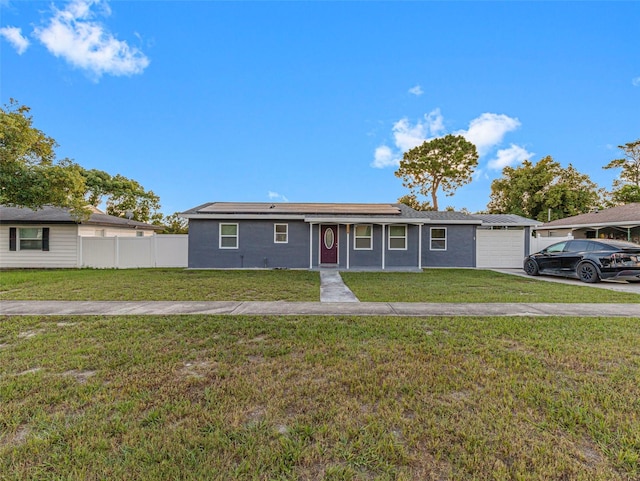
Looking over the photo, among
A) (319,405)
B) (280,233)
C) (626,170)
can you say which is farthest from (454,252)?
(626,170)

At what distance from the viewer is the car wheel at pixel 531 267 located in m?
11.9

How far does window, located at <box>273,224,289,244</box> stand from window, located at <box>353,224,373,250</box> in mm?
3270

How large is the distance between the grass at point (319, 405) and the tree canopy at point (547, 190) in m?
27.7

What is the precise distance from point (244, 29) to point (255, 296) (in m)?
11.4

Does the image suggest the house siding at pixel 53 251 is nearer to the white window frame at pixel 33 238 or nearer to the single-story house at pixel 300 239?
the white window frame at pixel 33 238

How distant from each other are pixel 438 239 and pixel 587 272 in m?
6.18

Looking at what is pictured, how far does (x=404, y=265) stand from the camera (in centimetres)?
1430

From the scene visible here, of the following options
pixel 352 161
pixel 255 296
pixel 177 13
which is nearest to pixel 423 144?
pixel 352 161

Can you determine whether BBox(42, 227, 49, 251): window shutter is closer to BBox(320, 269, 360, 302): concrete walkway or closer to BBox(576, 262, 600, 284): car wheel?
BBox(320, 269, 360, 302): concrete walkway

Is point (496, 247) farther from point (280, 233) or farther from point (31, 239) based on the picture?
point (31, 239)

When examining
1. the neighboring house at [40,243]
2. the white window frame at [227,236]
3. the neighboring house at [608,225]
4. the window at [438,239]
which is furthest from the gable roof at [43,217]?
the neighboring house at [608,225]

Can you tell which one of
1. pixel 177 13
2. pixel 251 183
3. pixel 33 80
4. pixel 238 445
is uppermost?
pixel 177 13

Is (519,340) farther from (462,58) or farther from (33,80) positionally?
(33,80)

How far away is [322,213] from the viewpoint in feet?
47.3
